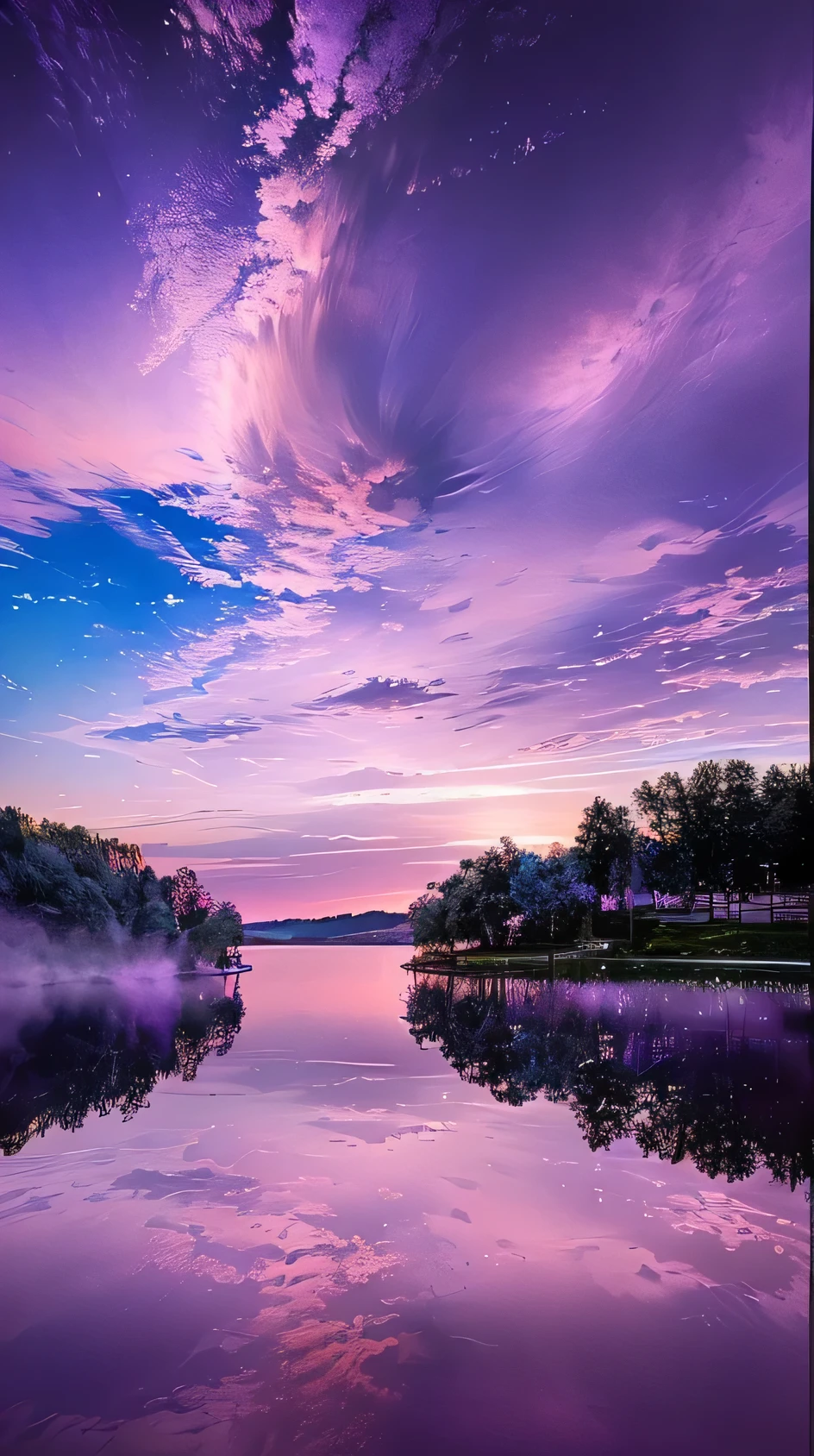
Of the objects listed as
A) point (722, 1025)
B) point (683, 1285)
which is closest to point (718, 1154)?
point (683, 1285)

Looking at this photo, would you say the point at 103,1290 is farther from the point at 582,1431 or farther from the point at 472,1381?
the point at 582,1431

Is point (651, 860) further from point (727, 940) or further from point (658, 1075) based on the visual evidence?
point (658, 1075)

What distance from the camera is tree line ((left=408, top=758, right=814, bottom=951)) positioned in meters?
37.2

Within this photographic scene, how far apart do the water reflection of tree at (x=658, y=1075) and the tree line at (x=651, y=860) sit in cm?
1588

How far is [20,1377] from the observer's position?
376 centimetres

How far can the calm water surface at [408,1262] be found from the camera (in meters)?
3.51

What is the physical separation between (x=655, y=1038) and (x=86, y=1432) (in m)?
15.1

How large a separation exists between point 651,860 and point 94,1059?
3329 cm

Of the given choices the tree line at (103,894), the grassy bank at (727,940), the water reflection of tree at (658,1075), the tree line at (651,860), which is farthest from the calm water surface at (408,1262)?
the tree line at (651,860)

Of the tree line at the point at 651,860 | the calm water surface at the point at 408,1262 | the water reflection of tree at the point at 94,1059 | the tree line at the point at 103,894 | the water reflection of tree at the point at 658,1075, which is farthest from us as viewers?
the tree line at the point at 651,860

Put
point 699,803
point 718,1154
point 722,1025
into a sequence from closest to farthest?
point 718,1154
point 722,1025
point 699,803

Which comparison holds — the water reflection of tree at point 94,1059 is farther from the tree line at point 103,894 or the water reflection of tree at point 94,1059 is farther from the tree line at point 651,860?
the tree line at point 651,860

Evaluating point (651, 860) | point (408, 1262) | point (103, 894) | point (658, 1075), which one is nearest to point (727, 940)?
point (651, 860)

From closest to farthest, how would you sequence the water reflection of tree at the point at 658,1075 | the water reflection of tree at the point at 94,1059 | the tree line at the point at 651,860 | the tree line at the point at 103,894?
1. the water reflection of tree at the point at 658,1075
2. the water reflection of tree at the point at 94,1059
3. the tree line at the point at 103,894
4. the tree line at the point at 651,860
